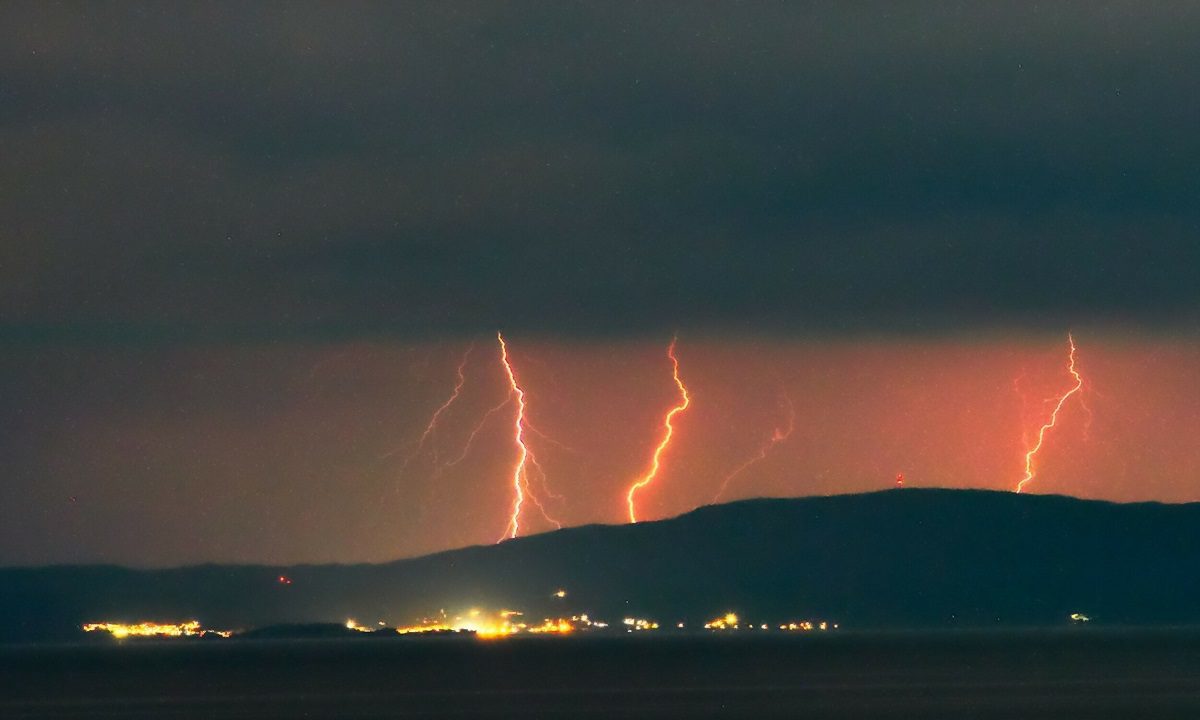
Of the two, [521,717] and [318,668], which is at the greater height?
[318,668]

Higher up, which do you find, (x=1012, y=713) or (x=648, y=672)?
(x=648, y=672)

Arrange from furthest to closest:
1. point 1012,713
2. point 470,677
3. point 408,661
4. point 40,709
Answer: point 408,661
point 470,677
point 40,709
point 1012,713

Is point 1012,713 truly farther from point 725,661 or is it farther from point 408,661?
point 408,661

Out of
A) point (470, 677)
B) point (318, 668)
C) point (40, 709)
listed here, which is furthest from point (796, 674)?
point (40, 709)

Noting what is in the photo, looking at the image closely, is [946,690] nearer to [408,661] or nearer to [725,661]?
[725,661]

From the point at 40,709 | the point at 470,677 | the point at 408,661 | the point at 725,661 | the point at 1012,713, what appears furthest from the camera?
the point at 408,661

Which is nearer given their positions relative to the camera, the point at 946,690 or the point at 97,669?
the point at 946,690

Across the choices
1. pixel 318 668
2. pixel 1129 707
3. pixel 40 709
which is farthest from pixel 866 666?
pixel 40 709
